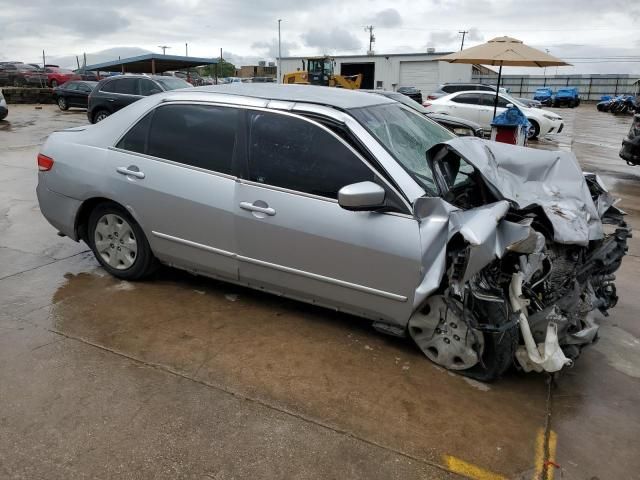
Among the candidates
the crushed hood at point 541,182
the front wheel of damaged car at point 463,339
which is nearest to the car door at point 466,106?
the crushed hood at point 541,182

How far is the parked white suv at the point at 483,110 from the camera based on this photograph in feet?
56.4

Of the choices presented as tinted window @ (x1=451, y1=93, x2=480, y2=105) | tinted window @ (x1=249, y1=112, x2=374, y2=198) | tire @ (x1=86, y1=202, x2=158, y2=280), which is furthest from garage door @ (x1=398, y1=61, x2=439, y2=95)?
tinted window @ (x1=249, y1=112, x2=374, y2=198)

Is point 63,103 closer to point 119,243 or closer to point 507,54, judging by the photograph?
point 507,54

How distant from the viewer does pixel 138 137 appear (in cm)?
412

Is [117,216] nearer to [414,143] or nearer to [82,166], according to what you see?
[82,166]

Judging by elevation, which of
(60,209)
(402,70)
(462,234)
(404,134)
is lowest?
(60,209)

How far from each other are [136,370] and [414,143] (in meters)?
2.37

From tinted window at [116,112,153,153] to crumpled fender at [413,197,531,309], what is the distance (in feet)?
7.35

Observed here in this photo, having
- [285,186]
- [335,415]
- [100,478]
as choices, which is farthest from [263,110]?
[100,478]

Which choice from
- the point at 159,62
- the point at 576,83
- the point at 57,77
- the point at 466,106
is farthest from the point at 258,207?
the point at 576,83

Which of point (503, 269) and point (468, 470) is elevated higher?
point (503, 269)

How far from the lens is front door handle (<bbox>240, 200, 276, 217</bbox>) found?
348cm

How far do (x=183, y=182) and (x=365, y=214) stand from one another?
1429 mm

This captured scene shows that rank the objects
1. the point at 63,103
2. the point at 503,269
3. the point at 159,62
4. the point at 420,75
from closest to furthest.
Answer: the point at 503,269 → the point at 63,103 → the point at 159,62 → the point at 420,75
